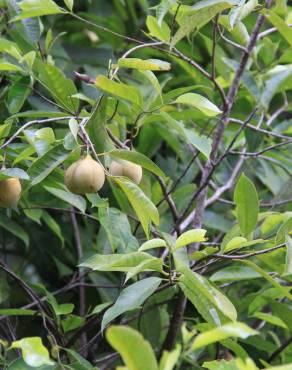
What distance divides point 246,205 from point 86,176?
0.26m

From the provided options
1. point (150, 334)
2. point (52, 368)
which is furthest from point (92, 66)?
point (52, 368)

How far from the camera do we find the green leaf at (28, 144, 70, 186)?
1.01 m

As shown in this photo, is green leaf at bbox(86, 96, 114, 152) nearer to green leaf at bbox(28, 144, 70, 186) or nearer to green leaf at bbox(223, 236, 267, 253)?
green leaf at bbox(28, 144, 70, 186)

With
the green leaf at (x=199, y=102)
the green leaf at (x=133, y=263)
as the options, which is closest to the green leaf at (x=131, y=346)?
the green leaf at (x=133, y=263)

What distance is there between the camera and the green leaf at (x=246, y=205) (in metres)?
1.11

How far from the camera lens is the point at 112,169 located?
1.11 meters

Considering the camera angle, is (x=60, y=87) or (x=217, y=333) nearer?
(x=217, y=333)

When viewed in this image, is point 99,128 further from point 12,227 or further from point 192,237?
point 12,227

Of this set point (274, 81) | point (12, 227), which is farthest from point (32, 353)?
point (274, 81)

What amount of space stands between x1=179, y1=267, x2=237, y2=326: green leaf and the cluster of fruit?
0.17 m

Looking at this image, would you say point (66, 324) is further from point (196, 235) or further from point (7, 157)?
point (196, 235)

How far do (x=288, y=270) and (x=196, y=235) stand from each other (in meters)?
0.13

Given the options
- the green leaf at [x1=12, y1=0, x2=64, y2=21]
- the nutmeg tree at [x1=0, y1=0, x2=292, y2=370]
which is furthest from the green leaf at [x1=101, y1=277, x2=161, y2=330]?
the green leaf at [x1=12, y1=0, x2=64, y2=21]

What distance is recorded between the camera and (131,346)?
24.4 inches
